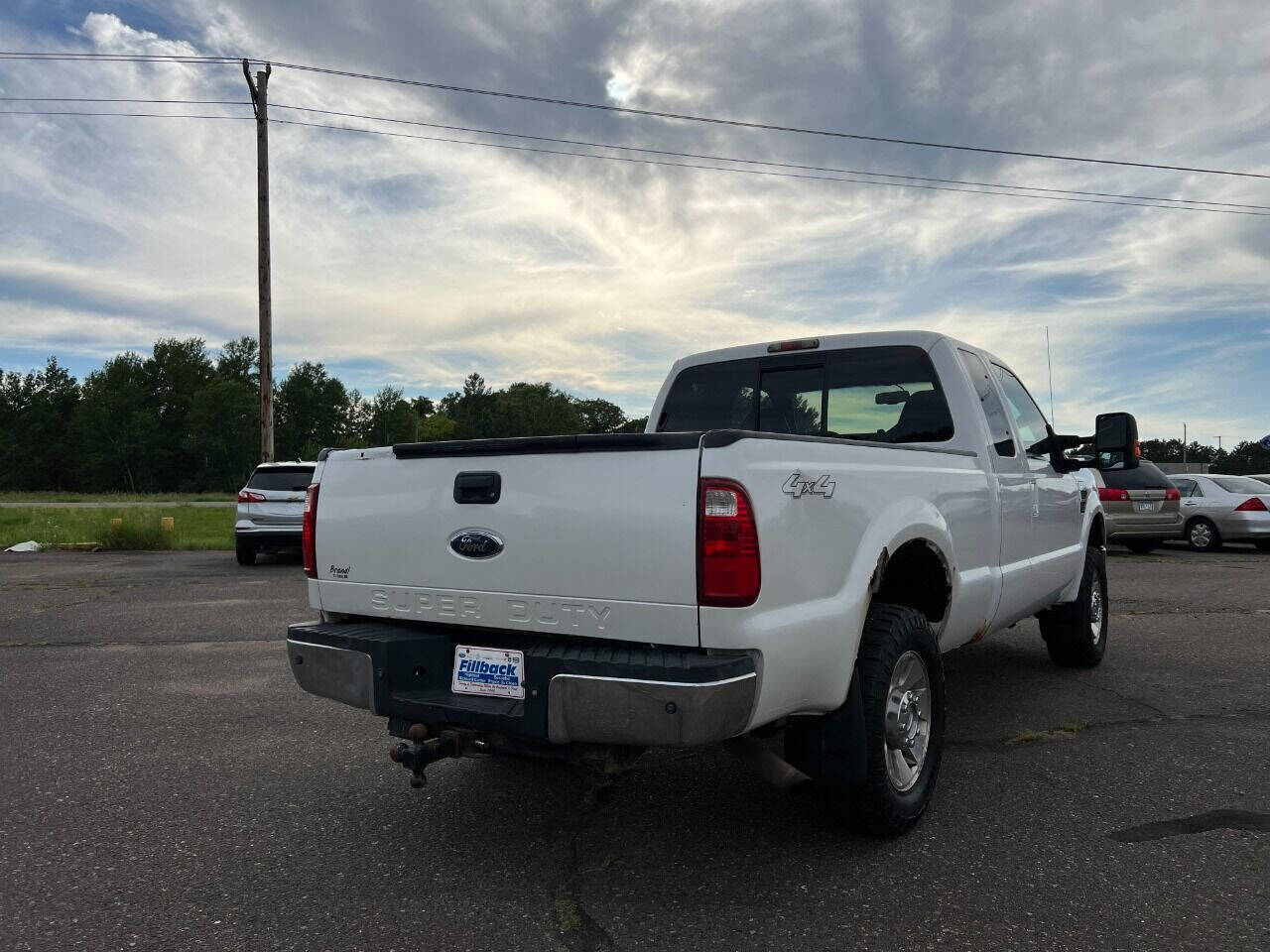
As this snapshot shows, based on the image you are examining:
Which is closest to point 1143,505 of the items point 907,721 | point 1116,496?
point 1116,496

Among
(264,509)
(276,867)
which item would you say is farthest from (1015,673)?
(264,509)

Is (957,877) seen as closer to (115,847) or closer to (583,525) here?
(583,525)

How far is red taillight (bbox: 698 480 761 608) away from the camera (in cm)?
279

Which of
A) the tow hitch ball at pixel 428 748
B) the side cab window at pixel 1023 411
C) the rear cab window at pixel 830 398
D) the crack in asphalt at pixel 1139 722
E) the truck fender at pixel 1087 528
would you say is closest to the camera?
the tow hitch ball at pixel 428 748

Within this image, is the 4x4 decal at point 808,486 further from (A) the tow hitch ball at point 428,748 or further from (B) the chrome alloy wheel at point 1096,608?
(B) the chrome alloy wheel at point 1096,608

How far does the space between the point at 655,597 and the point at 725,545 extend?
0.27m

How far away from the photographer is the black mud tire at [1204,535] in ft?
54.3

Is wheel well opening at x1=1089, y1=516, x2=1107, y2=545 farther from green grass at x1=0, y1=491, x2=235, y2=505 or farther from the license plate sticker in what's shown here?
green grass at x1=0, y1=491, x2=235, y2=505

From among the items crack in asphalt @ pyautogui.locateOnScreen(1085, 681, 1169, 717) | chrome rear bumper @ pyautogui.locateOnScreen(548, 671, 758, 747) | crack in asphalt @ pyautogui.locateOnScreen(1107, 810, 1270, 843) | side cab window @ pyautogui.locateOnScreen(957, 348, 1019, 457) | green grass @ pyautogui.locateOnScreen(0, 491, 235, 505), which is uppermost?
side cab window @ pyautogui.locateOnScreen(957, 348, 1019, 457)

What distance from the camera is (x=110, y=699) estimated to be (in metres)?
5.80

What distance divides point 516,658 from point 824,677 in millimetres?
998

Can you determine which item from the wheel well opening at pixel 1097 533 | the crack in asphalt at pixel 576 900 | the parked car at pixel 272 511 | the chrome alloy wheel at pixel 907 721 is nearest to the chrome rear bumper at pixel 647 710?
the crack in asphalt at pixel 576 900

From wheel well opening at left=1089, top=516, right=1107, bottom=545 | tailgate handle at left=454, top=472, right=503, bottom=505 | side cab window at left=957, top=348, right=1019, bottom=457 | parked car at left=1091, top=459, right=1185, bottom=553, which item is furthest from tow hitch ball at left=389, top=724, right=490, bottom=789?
parked car at left=1091, top=459, right=1185, bottom=553

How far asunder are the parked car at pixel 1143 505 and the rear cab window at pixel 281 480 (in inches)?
496
